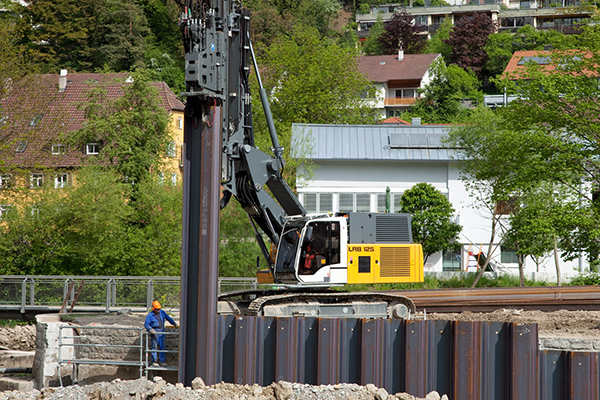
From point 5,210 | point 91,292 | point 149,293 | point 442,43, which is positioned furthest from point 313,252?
point 442,43

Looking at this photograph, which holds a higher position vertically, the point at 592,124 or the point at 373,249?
the point at 592,124

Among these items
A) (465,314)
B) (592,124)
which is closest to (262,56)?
(592,124)

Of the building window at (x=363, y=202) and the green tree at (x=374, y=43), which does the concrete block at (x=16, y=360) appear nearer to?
the building window at (x=363, y=202)

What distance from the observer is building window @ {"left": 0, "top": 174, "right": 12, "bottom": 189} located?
102 ft

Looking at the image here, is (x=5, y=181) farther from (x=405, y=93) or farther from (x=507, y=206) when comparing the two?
(x=405, y=93)

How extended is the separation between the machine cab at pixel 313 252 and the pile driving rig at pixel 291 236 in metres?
0.02

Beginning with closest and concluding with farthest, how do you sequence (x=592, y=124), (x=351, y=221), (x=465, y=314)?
Result: 1. (x=351, y=221)
2. (x=465, y=314)
3. (x=592, y=124)

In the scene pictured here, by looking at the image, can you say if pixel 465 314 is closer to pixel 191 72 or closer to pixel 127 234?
pixel 191 72

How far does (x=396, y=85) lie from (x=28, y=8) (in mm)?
41648

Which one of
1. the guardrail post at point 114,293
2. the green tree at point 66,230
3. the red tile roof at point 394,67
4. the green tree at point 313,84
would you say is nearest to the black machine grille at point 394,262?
the guardrail post at point 114,293

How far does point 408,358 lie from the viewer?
10898 mm

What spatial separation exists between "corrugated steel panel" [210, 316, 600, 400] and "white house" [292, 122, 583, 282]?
27.7m

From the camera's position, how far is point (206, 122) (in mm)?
11352

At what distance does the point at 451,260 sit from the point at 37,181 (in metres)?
23.4
